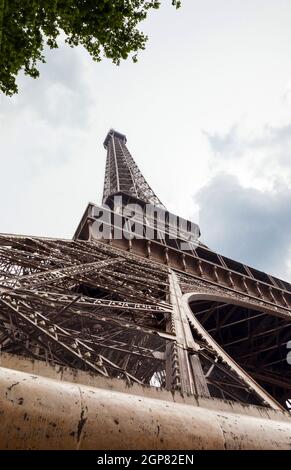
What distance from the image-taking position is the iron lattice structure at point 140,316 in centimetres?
476

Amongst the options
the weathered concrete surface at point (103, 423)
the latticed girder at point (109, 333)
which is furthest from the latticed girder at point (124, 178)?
the weathered concrete surface at point (103, 423)

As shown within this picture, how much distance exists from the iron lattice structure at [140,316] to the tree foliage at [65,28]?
4.33 meters

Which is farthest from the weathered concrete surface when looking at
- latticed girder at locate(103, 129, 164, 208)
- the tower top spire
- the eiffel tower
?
the tower top spire

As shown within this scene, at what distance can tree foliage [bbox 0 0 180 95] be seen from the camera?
6.54 metres

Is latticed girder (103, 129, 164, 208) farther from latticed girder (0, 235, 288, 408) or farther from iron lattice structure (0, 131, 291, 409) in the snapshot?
latticed girder (0, 235, 288, 408)

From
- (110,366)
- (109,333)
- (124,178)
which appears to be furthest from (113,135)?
(110,366)

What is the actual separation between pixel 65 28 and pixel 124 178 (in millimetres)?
35531

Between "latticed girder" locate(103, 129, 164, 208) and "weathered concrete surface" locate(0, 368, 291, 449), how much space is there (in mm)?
28916

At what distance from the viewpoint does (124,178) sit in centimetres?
4253

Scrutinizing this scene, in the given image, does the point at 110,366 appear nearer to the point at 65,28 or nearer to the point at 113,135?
the point at 65,28
